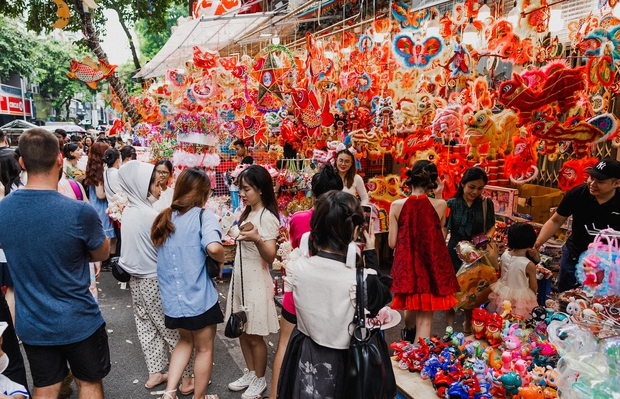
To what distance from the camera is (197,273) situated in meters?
2.56

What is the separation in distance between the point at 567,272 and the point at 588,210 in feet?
1.82

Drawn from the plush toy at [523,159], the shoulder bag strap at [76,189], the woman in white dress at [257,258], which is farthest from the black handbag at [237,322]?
the plush toy at [523,159]

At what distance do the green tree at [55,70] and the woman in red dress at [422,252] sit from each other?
25307mm

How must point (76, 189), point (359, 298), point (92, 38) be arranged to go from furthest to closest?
1. point (92, 38)
2. point (76, 189)
3. point (359, 298)

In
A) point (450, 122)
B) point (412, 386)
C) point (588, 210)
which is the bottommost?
point (412, 386)

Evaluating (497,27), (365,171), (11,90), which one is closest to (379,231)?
(365,171)

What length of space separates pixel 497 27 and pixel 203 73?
415cm

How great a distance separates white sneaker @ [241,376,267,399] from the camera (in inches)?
117

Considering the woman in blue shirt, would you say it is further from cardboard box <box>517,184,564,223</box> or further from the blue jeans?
cardboard box <box>517,184,564,223</box>

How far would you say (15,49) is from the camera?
2109 cm

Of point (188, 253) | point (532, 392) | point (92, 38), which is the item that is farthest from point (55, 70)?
point (532, 392)

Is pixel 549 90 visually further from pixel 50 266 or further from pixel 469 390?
pixel 50 266

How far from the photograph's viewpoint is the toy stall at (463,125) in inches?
95.8

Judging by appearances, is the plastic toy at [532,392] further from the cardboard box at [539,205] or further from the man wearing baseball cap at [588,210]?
the cardboard box at [539,205]
